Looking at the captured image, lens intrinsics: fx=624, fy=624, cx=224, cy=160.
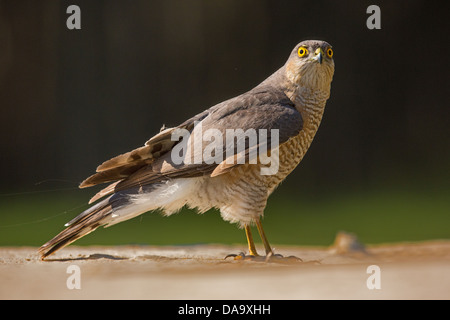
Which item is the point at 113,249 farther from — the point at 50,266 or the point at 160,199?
the point at 50,266

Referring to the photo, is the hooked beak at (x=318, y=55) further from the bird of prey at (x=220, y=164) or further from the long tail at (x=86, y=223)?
the long tail at (x=86, y=223)

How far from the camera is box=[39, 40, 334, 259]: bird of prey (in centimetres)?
291

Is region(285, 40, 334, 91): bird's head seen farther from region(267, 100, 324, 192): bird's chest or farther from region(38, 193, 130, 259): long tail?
region(38, 193, 130, 259): long tail

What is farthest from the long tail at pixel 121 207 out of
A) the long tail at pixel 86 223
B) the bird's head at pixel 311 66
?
the bird's head at pixel 311 66

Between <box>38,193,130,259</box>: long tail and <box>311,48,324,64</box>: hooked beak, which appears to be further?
<box>311,48,324,64</box>: hooked beak

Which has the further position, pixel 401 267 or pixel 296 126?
pixel 296 126

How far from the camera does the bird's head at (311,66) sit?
10.3ft

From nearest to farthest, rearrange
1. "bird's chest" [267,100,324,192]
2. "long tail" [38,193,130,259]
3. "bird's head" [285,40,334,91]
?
1. "long tail" [38,193,130,259]
2. "bird's chest" [267,100,324,192]
3. "bird's head" [285,40,334,91]

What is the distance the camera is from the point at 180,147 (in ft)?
9.80

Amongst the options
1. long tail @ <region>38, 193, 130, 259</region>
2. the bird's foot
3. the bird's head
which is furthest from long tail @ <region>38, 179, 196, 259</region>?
the bird's head

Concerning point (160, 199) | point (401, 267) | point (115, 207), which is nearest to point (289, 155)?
point (160, 199)

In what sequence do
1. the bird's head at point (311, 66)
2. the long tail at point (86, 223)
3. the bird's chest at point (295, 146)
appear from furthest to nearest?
the bird's head at point (311, 66), the bird's chest at point (295, 146), the long tail at point (86, 223)

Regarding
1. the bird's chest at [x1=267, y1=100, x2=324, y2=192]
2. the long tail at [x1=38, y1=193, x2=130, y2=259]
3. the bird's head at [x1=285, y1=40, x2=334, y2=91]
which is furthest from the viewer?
the bird's head at [x1=285, y1=40, x2=334, y2=91]

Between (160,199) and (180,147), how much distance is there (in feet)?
0.89
